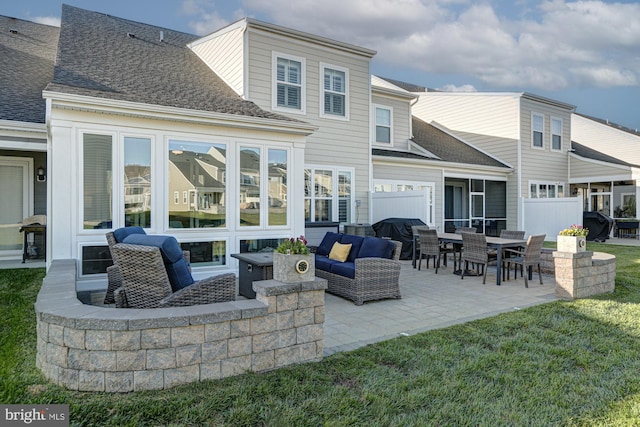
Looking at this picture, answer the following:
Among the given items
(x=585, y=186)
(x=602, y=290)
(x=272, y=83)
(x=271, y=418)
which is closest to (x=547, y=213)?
(x=585, y=186)

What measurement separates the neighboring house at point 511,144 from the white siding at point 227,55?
32.1 feet

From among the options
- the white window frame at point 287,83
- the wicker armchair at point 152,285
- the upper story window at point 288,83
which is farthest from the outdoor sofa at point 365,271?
the upper story window at point 288,83

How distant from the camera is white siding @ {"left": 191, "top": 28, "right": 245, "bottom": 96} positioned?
9727mm

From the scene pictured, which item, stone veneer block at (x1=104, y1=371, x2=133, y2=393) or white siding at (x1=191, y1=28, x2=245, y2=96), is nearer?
stone veneer block at (x1=104, y1=371, x2=133, y2=393)

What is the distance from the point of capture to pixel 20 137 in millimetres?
7855

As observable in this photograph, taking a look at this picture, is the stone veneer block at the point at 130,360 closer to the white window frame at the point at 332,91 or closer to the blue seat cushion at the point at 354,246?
the blue seat cushion at the point at 354,246

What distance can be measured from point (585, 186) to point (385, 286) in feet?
69.0

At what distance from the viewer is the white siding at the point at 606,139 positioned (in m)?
19.2

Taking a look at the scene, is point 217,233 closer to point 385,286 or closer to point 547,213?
point 385,286

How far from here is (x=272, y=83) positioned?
995 cm

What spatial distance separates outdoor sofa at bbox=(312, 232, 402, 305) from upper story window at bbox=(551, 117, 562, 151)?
47.9ft

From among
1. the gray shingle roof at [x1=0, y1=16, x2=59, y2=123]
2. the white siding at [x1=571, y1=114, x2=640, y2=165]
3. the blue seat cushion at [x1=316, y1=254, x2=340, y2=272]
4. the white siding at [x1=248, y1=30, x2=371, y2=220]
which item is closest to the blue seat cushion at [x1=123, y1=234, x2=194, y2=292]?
A: the blue seat cushion at [x1=316, y1=254, x2=340, y2=272]

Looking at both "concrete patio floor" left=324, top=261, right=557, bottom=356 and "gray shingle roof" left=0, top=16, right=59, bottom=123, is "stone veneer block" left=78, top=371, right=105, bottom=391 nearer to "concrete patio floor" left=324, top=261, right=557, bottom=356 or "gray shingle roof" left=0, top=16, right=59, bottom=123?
"concrete patio floor" left=324, top=261, right=557, bottom=356

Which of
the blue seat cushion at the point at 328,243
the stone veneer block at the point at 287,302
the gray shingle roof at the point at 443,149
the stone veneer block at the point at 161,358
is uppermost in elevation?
the gray shingle roof at the point at 443,149
